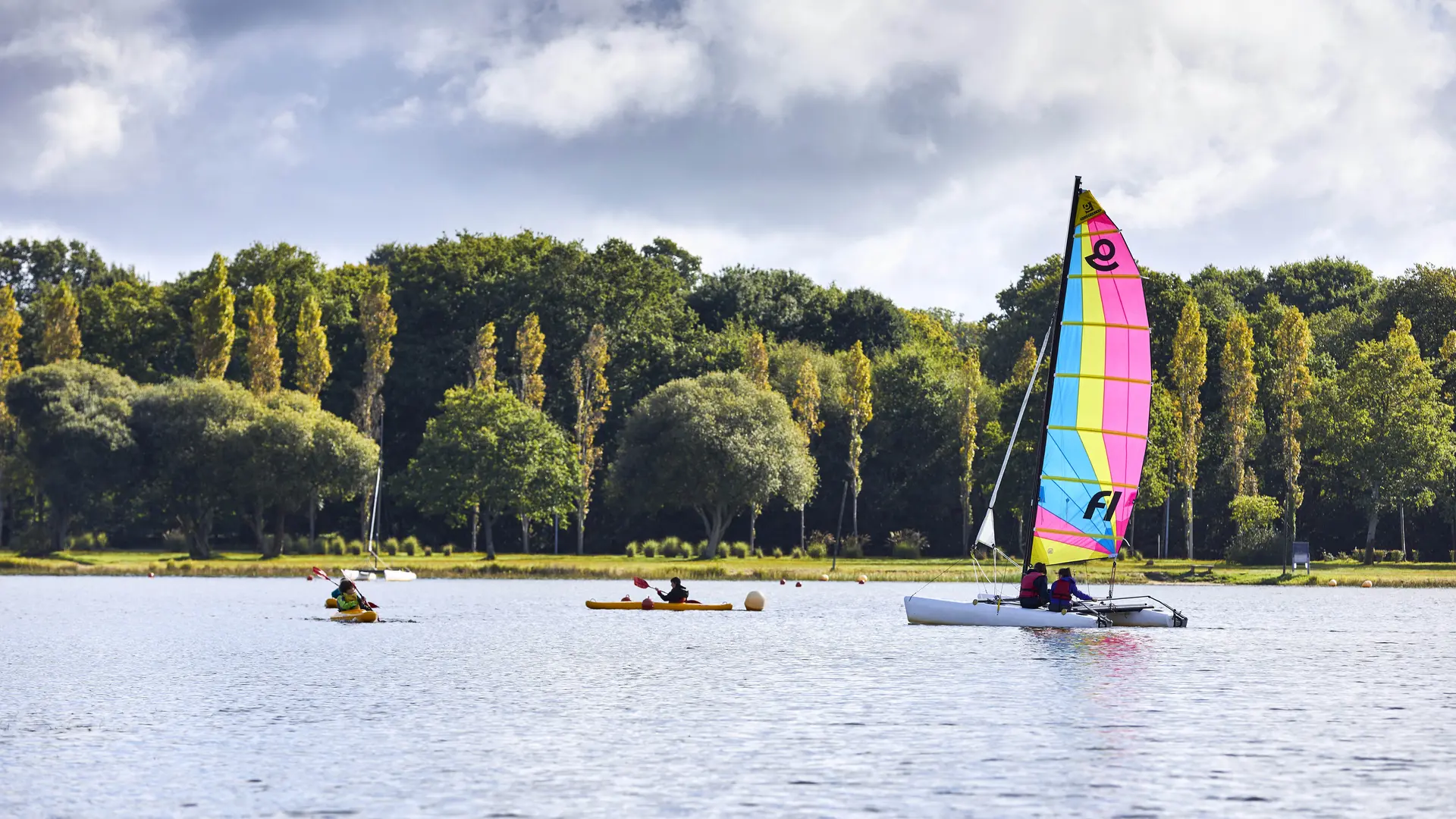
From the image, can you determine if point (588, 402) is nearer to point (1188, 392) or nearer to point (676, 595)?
point (1188, 392)

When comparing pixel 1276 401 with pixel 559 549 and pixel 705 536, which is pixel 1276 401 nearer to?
pixel 705 536

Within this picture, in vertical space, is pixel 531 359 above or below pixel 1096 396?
above

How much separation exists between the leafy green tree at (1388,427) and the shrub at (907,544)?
2594 centimetres

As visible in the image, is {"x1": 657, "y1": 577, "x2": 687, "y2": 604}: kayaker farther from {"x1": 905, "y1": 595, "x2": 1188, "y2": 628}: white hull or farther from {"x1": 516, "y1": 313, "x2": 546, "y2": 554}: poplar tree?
{"x1": 516, "y1": 313, "x2": 546, "y2": 554}: poplar tree

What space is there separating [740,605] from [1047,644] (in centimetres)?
2031

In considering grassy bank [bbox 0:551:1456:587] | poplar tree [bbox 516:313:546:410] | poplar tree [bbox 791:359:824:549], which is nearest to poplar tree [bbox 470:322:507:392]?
poplar tree [bbox 516:313:546:410]

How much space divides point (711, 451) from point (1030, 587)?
5401 centimetres

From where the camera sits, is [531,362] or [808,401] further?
[531,362]

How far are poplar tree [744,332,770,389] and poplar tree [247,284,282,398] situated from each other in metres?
31.5

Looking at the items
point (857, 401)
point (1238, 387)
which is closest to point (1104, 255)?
point (1238, 387)

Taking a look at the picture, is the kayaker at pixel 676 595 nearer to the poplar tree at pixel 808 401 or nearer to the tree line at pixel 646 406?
the tree line at pixel 646 406

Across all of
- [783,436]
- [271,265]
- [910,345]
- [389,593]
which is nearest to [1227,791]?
[389,593]

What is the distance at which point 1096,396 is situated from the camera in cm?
4681

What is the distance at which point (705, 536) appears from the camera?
368 feet
